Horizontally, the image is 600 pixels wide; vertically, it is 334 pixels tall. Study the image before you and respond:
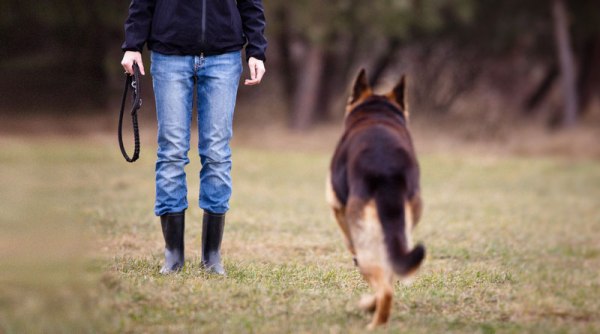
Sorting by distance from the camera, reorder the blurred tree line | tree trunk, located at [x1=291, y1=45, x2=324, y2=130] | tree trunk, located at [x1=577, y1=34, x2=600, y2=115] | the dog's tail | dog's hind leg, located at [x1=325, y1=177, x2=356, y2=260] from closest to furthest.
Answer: the dog's tail, dog's hind leg, located at [x1=325, y1=177, x2=356, y2=260], the blurred tree line, tree trunk, located at [x1=291, y1=45, x2=324, y2=130], tree trunk, located at [x1=577, y1=34, x2=600, y2=115]

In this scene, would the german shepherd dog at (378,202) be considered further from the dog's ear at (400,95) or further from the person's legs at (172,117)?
the person's legs at (172,117)

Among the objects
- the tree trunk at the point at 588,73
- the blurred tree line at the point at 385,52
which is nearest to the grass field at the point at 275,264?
the blurred tree line at the point at 385,52

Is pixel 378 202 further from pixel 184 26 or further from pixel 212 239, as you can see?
pixel 184 26

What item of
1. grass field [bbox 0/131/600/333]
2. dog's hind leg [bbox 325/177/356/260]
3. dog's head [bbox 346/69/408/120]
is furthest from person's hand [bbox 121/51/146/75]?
dog's hind leg [bbox 325/177/356/260]

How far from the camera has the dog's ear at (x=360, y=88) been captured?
5059 millimetres

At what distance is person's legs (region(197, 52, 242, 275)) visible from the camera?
5492 mm

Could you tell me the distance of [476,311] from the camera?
4.96 metres

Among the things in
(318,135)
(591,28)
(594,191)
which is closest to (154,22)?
(594,191)

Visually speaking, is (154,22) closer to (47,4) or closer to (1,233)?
(1,233)

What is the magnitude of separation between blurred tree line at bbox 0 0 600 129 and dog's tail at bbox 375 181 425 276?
1519 cm

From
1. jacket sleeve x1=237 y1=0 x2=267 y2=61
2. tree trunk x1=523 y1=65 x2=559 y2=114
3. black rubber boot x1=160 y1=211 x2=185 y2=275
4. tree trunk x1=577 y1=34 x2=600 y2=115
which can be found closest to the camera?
black rubber boot x1=160 y1=211 x2=185 y2=275

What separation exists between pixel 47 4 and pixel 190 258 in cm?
1558

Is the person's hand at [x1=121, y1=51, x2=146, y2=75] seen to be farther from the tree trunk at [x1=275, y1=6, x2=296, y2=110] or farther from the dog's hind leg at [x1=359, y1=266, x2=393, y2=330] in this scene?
the tree trunk at [x1=275, y1=6, x2=296, y2=110]

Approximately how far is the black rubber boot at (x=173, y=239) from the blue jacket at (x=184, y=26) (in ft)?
3.74
